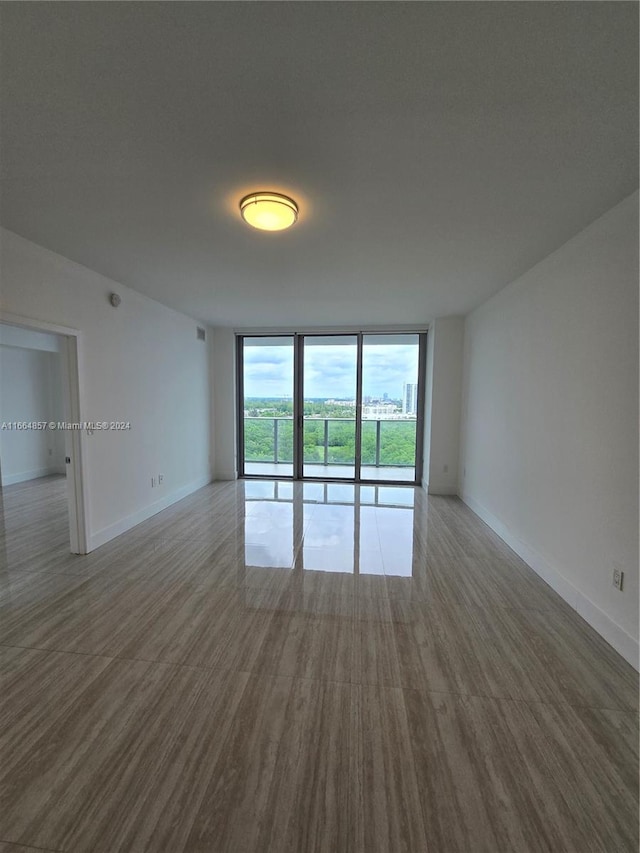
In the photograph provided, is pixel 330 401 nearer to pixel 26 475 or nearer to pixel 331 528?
pixel 331 528

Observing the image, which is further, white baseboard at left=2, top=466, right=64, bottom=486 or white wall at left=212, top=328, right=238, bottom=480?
white wall at left=212, top=328, right=238, bottom=480

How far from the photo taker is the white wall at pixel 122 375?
253 cm

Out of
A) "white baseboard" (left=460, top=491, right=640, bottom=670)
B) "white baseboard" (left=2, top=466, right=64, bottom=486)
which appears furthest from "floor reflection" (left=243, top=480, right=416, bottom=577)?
"white baseboard" (left=2, top=466, right=64, bottom=486)

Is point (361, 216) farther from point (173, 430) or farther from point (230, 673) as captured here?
point (173, 430)

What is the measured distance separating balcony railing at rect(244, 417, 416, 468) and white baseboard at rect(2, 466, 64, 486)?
3.54 metres

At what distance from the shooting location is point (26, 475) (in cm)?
567

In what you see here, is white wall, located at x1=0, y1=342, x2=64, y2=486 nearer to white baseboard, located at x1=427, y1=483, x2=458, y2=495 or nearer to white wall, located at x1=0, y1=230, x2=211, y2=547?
white wall, located at x1=0, y1=230, x2=211, y2=547

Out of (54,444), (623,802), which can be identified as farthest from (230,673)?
(54,444)

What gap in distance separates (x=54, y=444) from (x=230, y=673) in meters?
6.32

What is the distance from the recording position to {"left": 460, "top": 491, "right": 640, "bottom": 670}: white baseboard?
5.86ft

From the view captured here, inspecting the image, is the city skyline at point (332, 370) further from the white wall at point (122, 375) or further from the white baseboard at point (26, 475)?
the white baseboard at point (26, 475)

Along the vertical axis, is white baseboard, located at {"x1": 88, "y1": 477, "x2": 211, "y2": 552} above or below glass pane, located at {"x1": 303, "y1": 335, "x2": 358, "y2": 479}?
below

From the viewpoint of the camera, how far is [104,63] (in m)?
1.13

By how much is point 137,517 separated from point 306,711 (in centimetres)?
294
